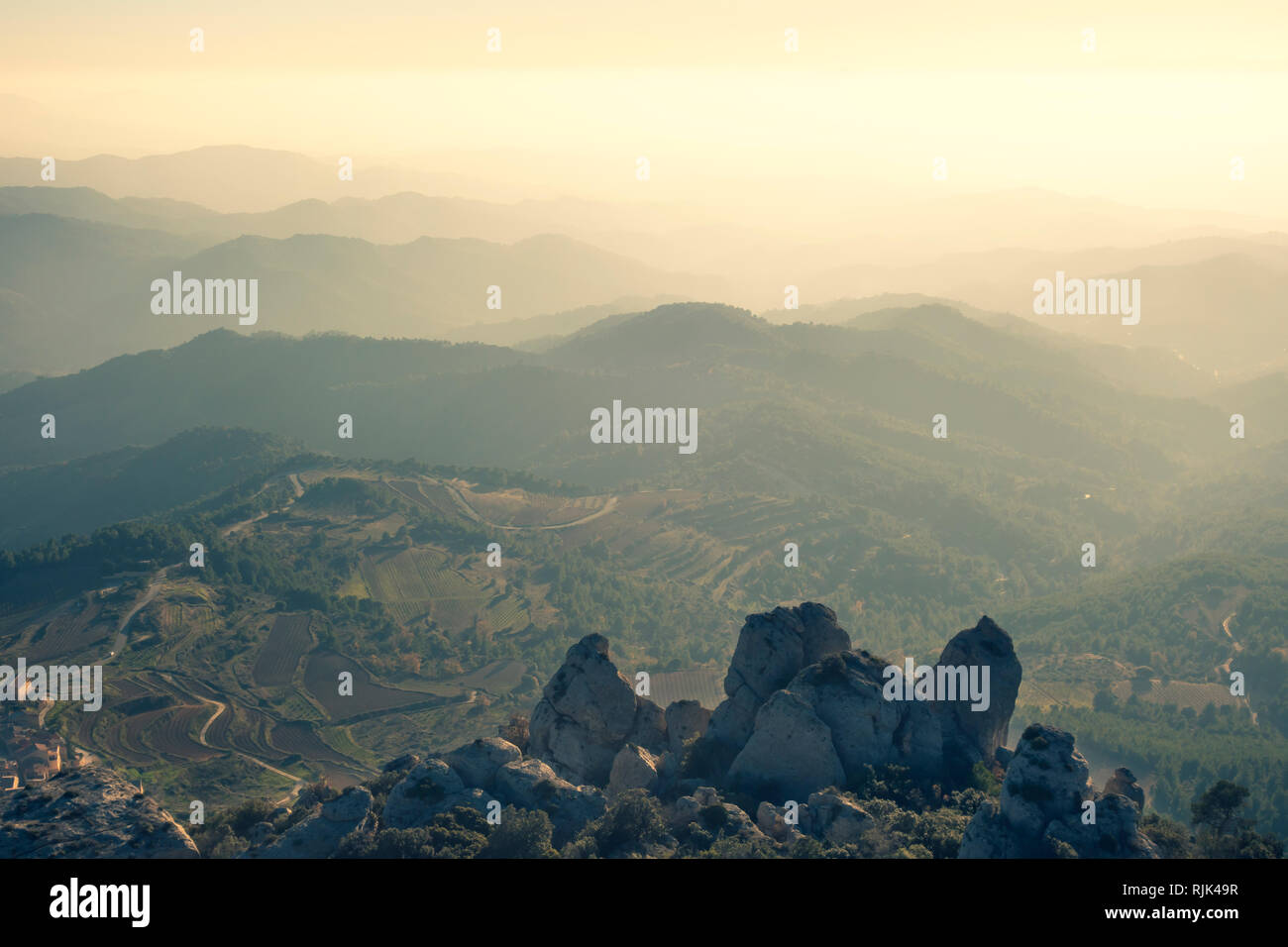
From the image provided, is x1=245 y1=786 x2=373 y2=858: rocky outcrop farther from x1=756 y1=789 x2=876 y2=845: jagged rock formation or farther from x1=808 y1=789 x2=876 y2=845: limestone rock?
x1=808 y1=789 x2=876 y2=845: limestone rock

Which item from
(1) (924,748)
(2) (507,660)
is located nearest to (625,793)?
(1) (924,748)

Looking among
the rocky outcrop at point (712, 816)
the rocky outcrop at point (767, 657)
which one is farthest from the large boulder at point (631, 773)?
the rocky outcrop at point (712, 816)

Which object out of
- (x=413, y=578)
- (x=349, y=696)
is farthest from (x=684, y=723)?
(x=413, y=578)

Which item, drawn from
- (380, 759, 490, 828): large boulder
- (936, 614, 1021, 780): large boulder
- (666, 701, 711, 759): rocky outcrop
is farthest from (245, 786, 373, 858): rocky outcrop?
(936, 614, 1021, 780): large boulder

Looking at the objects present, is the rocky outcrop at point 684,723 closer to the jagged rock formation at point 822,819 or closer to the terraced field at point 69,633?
the jagged rock formation at point 822,819

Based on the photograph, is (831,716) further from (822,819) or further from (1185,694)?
(1185,694)
